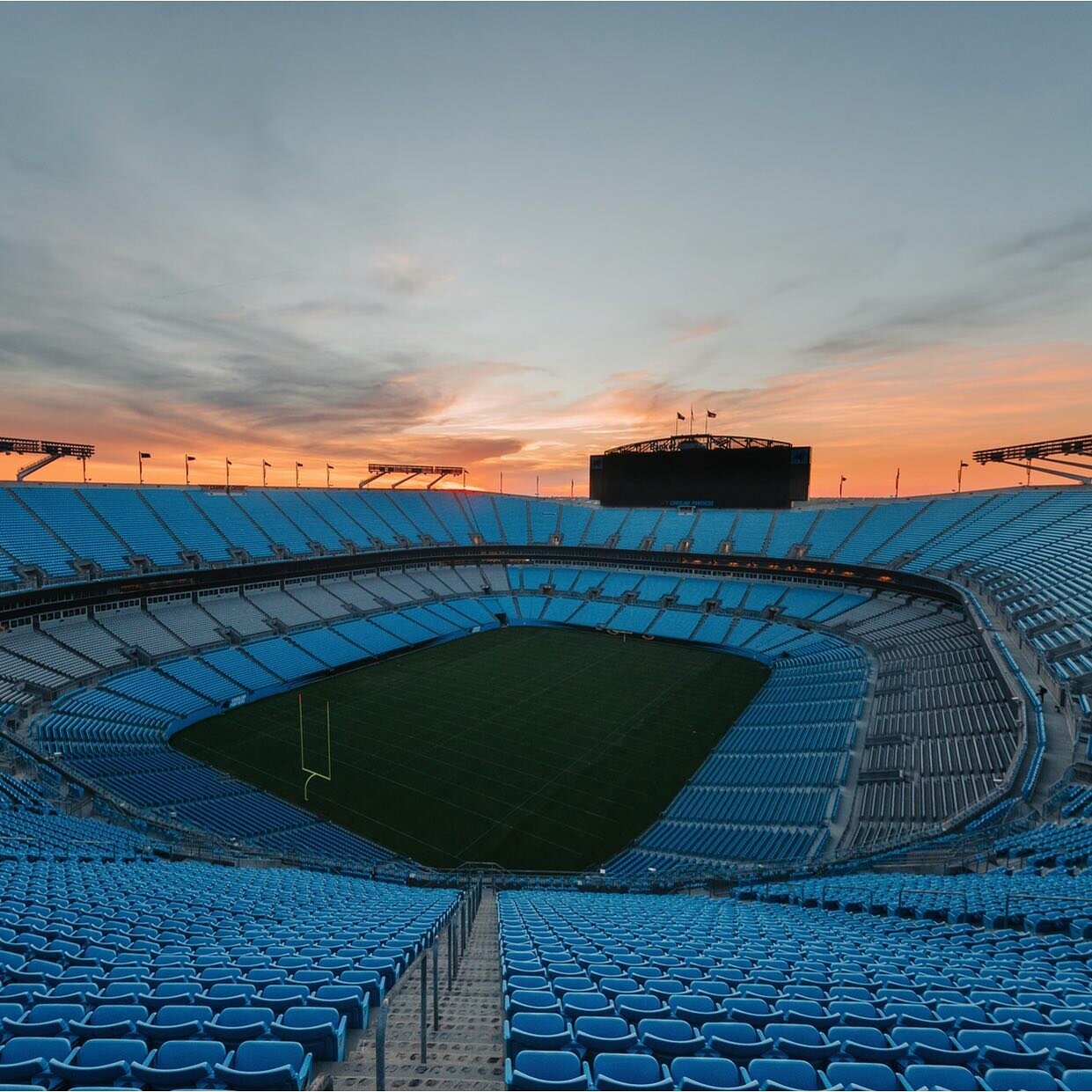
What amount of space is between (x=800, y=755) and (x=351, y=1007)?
26292 millimetres

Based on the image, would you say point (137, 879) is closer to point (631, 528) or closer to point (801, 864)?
point (801, 864)

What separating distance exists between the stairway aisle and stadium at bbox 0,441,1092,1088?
0.22 feet

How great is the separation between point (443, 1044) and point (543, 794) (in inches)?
830

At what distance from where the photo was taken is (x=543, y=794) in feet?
84.7

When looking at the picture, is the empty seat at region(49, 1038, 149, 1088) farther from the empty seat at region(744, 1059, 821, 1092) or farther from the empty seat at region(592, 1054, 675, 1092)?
the empty seat at region(744, 1059, 821, 1092)

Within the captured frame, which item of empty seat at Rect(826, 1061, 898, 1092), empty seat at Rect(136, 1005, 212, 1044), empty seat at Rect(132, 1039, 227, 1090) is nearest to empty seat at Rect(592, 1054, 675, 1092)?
empty seat at Rect(826, 1061, 898, 1092)

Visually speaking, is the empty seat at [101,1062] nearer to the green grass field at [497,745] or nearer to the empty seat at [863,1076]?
the empty seat at [863,1076]

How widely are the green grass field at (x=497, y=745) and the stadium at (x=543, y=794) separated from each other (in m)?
0.25

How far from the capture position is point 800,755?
2691cm

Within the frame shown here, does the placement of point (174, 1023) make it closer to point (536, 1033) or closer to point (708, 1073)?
point (536, 1033)

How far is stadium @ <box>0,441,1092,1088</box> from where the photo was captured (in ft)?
16.3

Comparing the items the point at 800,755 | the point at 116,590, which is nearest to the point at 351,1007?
the point at 800,755

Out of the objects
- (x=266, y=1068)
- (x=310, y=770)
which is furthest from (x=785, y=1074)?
(x=310, y=770)

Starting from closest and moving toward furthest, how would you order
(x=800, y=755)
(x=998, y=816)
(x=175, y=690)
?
(x=998, y=816)
(x=800, y=755)
(x=175, y=690)
